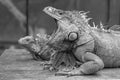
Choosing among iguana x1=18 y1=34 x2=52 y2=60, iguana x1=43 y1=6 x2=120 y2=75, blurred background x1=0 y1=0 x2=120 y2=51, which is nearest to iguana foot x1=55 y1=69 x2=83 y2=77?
iguana x1=43 y1=6 x2=120 y2=75

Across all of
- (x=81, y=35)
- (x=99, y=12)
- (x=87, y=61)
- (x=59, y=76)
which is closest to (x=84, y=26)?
(x=81, y=35)

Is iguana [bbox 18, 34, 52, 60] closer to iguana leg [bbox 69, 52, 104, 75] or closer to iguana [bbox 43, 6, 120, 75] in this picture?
iguana [bbox 43, 6, 120, 75]

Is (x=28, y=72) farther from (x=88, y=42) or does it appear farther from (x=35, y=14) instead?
(x=35, y=14)

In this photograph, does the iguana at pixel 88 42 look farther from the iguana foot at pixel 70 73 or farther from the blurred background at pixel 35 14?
the blurred background at pixel 35 14

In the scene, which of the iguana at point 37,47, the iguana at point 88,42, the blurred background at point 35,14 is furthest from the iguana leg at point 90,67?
the blurred background at point 35,14

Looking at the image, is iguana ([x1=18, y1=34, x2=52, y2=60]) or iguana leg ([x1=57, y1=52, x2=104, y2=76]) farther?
iguana ([x1=18, y1=34, x2=52, y2=60])
